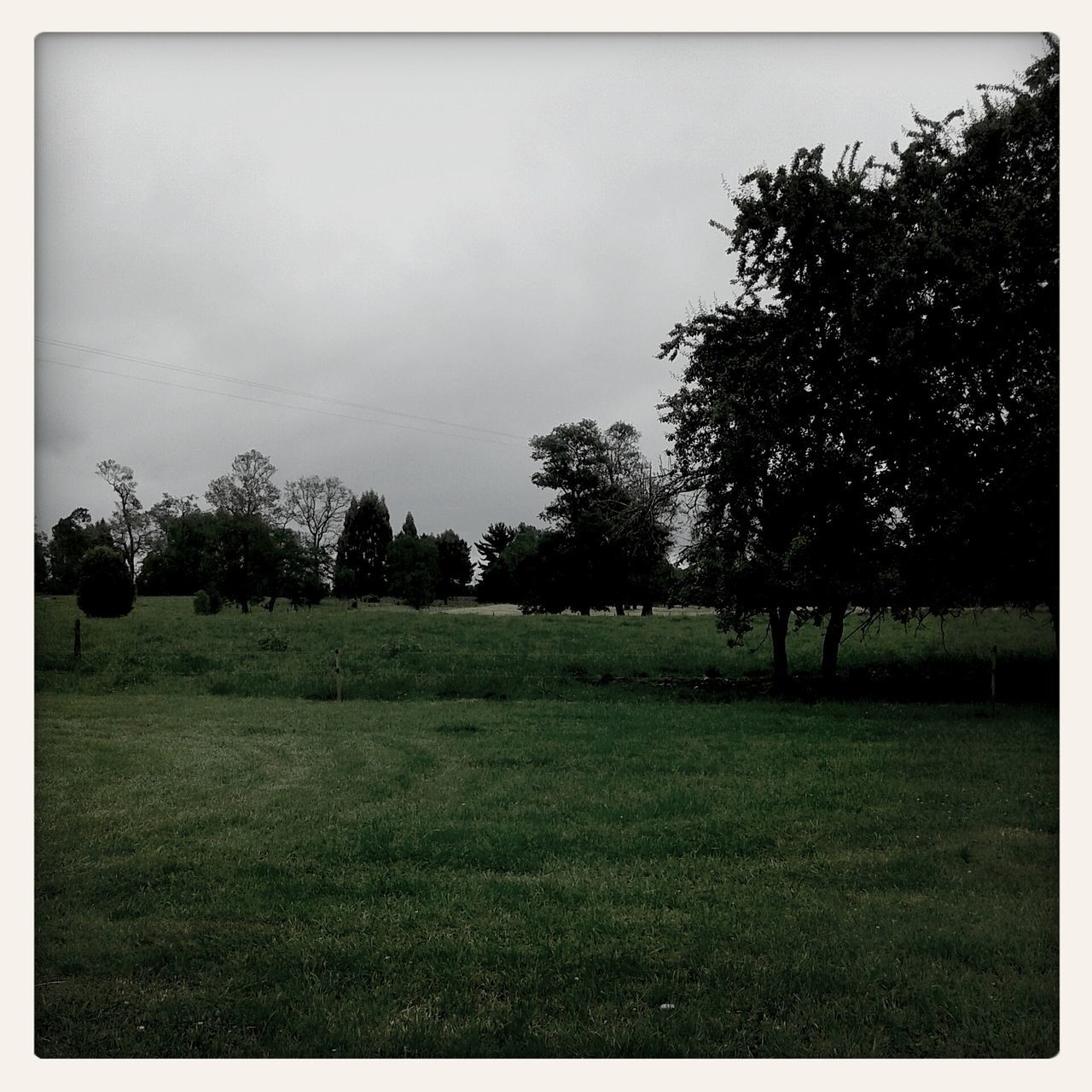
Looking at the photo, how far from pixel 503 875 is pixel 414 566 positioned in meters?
2.52

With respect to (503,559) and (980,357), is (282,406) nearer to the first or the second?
(503,559)

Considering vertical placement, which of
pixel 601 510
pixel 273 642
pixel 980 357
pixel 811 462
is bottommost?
pixel 273 642

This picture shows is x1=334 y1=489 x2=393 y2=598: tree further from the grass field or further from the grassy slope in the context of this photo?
the grassy slope

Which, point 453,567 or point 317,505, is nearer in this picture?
point 317,505

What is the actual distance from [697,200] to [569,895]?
422cm

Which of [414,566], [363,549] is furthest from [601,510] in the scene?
[363,549]

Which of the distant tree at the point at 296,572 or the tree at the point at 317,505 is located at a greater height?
the tree at the point at 317,505

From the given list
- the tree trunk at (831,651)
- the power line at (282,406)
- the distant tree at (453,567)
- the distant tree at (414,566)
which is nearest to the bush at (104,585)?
the power line at (282,406)

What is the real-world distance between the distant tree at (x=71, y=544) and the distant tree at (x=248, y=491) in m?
0.69

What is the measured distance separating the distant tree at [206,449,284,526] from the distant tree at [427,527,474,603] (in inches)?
47.0

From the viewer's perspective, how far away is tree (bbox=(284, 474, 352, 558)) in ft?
17.4

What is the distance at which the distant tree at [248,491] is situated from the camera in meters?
5.10

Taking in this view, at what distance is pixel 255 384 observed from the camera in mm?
4957

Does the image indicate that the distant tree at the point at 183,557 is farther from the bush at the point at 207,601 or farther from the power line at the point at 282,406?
the power line at the point at 282,406
